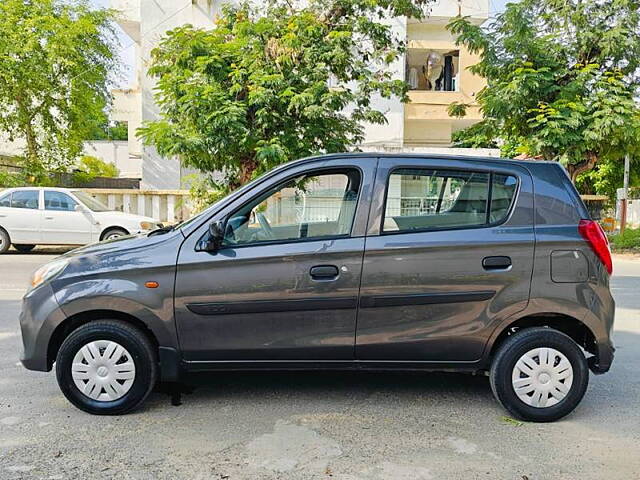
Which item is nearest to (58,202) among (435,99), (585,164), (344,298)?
(344,298)

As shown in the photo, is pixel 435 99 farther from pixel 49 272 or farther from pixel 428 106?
pixel 49 272

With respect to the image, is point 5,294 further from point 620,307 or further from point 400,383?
point 620,307

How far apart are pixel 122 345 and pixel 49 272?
759 millimetres

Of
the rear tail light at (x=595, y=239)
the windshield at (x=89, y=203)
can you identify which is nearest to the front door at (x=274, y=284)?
the rear tail light at (x=595, y=239)

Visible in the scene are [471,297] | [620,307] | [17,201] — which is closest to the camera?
[471,297]

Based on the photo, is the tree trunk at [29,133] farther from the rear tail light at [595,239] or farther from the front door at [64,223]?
the rear tail light at [595,239]

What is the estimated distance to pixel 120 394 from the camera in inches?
154

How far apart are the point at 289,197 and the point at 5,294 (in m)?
6.19

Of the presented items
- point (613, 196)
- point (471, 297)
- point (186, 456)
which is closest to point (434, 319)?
point (471, 297)

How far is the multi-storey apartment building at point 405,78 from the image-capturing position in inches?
765

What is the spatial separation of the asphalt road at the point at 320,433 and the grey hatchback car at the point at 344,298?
28 centimetres

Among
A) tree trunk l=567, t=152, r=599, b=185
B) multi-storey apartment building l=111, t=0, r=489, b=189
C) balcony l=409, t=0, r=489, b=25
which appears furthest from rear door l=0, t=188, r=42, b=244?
balcony l=409, t=0, r=489, b=25

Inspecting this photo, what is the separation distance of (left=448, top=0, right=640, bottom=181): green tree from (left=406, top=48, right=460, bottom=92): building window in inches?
346

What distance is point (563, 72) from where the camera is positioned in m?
14.3
